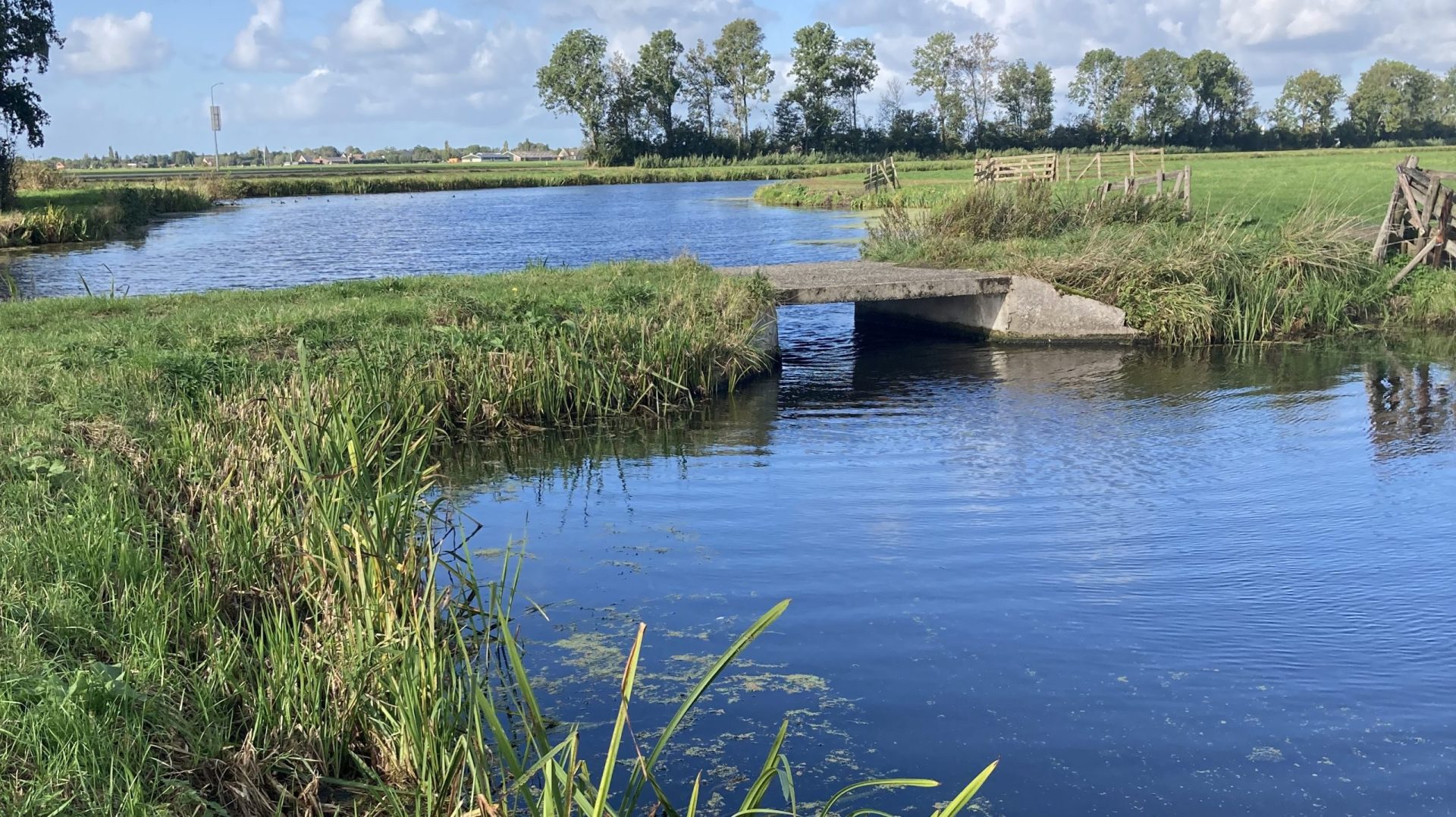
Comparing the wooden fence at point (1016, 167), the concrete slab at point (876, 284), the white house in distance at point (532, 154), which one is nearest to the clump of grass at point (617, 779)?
the concrete slab at point (876, 284)

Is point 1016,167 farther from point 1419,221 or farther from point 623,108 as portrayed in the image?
point 623,108

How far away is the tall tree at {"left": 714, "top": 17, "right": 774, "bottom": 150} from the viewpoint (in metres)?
107

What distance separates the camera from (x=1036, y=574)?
7527 millimetres

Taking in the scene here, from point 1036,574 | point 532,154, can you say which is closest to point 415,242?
point 1036,574

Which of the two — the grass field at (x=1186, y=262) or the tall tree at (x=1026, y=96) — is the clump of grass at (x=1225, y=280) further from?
the tall tree at (x=1026, y=96)

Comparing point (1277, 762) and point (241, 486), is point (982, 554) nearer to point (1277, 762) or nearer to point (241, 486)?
point (1277, 762)

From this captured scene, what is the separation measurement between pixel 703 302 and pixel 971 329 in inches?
215

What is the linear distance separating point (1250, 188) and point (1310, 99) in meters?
93.4

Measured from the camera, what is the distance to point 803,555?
8016 millimetres

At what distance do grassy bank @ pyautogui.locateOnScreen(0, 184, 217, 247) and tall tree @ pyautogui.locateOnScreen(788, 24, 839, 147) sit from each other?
62609 mm

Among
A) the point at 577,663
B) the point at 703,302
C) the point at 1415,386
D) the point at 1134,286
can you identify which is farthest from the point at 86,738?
the point at 1134,286

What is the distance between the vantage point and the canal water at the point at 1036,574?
17.4 feet

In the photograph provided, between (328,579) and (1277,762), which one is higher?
(328,579)

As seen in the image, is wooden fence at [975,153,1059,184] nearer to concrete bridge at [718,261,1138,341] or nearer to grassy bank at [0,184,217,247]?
concrete bridge at [718,261,1138,341]
